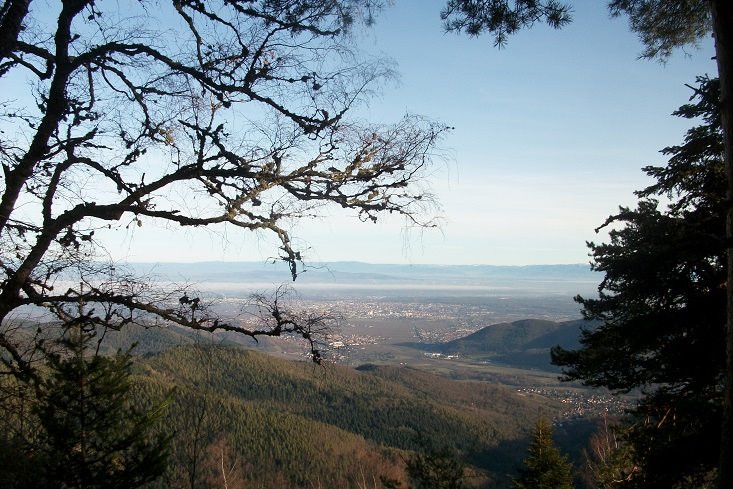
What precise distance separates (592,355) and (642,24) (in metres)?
4.92

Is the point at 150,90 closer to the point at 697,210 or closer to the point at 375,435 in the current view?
the point at 697,210

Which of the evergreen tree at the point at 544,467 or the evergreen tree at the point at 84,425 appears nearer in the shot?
the evergreen tree at the point at 84,425

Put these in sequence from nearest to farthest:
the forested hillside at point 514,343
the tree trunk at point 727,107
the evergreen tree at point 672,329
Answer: the tree trunk at point 727,107 < the evergreen tree at point 672,329 < the forested hillside at point 514,343

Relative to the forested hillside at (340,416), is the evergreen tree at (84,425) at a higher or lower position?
higher

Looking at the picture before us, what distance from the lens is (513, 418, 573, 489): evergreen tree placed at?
1491 cm

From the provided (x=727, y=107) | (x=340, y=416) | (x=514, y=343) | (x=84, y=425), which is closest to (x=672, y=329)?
(x=727, y=107)

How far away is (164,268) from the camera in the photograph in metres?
5.21

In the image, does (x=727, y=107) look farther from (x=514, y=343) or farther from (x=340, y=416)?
(x=514, y=343)

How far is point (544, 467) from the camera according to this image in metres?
15.3

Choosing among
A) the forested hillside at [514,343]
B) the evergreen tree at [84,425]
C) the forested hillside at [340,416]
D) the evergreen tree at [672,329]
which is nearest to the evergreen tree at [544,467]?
the evergreen tree at [672,329]

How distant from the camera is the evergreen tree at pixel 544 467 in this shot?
14914 mm

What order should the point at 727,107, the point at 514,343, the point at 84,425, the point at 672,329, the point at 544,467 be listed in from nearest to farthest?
the point at 727,107 → the point at 84,425 → the point at 672,329 → the point at 544,467 → the point at 514,343

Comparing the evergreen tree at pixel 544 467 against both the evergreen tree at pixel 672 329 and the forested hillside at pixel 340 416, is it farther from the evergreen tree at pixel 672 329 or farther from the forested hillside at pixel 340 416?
the forested hillside at pixel 340 416

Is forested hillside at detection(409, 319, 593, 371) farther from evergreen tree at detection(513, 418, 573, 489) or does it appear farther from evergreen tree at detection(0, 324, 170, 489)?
evergreen tree at detection(0, 324, 170, 489)
